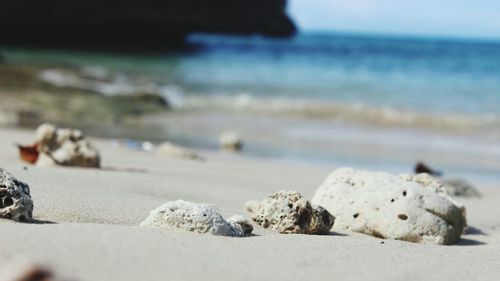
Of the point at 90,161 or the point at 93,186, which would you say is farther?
the point at 90,161

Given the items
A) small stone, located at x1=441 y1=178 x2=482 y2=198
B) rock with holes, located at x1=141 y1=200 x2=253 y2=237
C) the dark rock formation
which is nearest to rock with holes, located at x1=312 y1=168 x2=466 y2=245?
rock with holes, located at x1=141 y1=200 x2=253 y2=237

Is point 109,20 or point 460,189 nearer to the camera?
point 460,189

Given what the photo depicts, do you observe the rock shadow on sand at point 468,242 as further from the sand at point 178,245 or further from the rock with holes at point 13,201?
the rock with holes at point 13,201

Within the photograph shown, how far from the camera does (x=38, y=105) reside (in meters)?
12.1

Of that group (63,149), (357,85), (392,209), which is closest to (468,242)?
(392,209)

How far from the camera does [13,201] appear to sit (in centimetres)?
308

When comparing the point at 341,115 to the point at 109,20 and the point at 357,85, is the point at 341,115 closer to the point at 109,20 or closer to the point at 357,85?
the point at 357,85

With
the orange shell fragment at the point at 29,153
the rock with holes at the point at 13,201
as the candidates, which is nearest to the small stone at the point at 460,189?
the orange shell fragment at the point at 29,153

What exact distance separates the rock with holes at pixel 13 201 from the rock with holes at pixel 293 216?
116cm

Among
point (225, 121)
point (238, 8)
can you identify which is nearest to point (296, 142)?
point (225, 121)

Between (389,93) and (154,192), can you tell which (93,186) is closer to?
(154,192)

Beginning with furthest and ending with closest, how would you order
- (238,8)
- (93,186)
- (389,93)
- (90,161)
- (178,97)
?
(238,8), (389,93), (178,97), (90,161), (93,186)

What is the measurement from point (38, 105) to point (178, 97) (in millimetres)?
4199

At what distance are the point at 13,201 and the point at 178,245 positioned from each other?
741 mm
